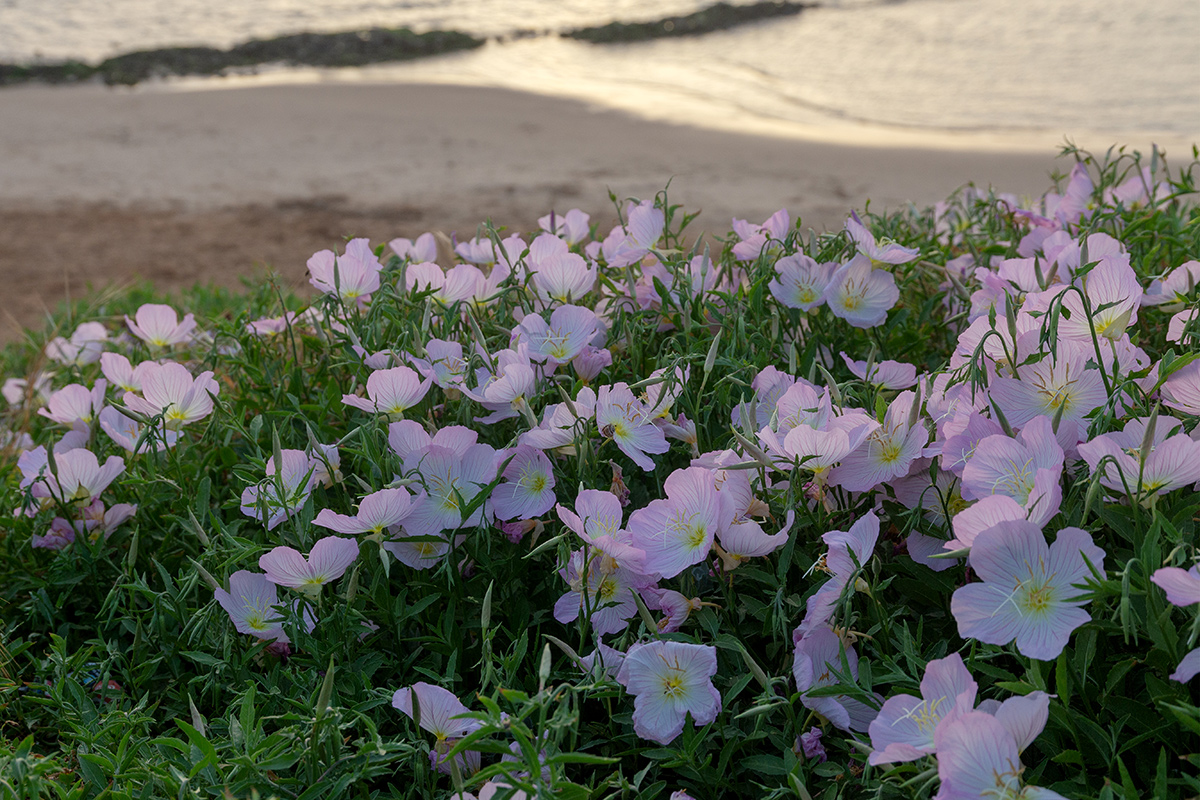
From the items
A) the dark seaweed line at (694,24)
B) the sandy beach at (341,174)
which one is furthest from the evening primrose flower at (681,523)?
the dark seaweed line at (694,24)

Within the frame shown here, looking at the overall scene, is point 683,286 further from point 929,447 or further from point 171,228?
point 171,228

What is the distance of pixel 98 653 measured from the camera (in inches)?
55.1

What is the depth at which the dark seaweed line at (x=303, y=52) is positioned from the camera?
10.6m

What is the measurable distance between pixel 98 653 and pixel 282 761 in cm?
61

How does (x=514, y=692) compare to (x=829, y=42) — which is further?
(x=829, y=42)

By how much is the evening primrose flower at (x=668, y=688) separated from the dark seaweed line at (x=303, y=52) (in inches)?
443

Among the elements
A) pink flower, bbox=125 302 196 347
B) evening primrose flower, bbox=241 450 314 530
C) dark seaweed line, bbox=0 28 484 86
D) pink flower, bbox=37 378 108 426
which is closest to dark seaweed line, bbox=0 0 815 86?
dark seaweed line, bbox=0 28 484 86

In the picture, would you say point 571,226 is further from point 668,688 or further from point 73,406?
point 668,688

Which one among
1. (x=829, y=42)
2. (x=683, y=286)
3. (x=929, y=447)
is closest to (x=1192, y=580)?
(x=929, y=447)

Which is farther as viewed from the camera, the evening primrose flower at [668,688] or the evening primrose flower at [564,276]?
the evening primrose flower at [564,276]

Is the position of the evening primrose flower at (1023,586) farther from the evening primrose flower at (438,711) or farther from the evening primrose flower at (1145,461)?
the evening primrose flower at (438,711)

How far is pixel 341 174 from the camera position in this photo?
712 centimetres

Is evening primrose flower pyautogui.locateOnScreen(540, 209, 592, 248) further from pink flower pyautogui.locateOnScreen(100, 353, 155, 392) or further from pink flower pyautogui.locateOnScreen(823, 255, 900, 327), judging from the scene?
pink flower pyautogui.locateOnScreen(100, 353, 155, 392)

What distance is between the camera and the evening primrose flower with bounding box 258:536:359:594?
3.64ft
